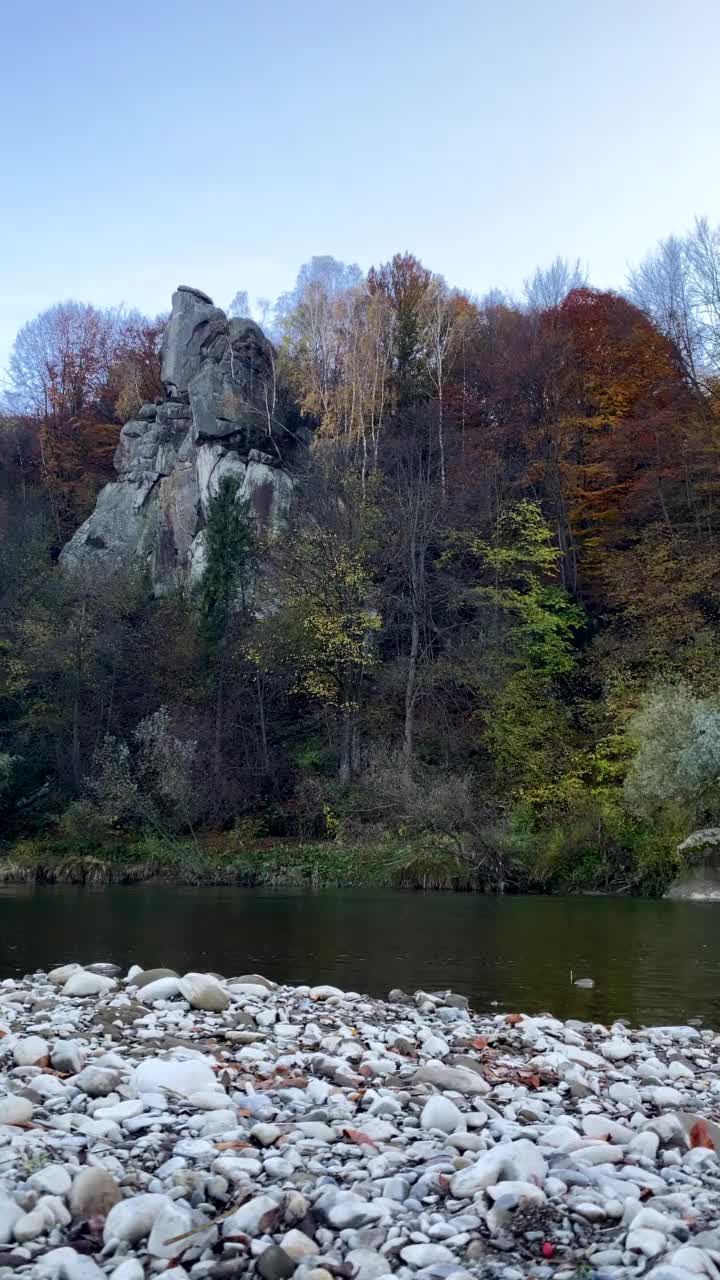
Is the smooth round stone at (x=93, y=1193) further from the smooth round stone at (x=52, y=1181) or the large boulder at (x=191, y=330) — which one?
the large boulder at (x=191, y=330)

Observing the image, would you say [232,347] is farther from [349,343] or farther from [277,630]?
[277,630]

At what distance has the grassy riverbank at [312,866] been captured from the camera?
91.9 ft

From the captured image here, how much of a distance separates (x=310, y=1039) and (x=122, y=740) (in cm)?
3380

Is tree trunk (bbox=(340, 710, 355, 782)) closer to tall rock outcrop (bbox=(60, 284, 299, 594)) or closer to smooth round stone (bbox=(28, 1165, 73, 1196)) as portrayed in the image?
tall rock outcrop (bbox=(60, 284, 299, 594))

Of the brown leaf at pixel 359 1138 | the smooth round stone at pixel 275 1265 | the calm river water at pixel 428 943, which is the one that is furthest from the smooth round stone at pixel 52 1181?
the calm river water at pixel 428 943

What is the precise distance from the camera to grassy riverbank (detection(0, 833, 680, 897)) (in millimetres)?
28000

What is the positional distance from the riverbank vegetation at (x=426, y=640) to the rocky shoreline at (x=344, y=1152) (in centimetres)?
2054

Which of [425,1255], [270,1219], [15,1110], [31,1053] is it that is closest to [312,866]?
[31,1053]

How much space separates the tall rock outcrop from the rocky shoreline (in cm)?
4111

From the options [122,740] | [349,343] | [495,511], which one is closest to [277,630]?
[122,740]

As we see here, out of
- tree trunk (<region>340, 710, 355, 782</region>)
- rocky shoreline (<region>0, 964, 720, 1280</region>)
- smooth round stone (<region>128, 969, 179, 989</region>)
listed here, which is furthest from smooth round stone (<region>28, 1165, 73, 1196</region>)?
tree trunk (<region>340, 710, 355, 782</region>)

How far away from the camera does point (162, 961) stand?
14.1 metres

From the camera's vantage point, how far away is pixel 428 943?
16.7 m

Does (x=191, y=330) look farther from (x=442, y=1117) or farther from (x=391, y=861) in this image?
(x=442, y=1117)
